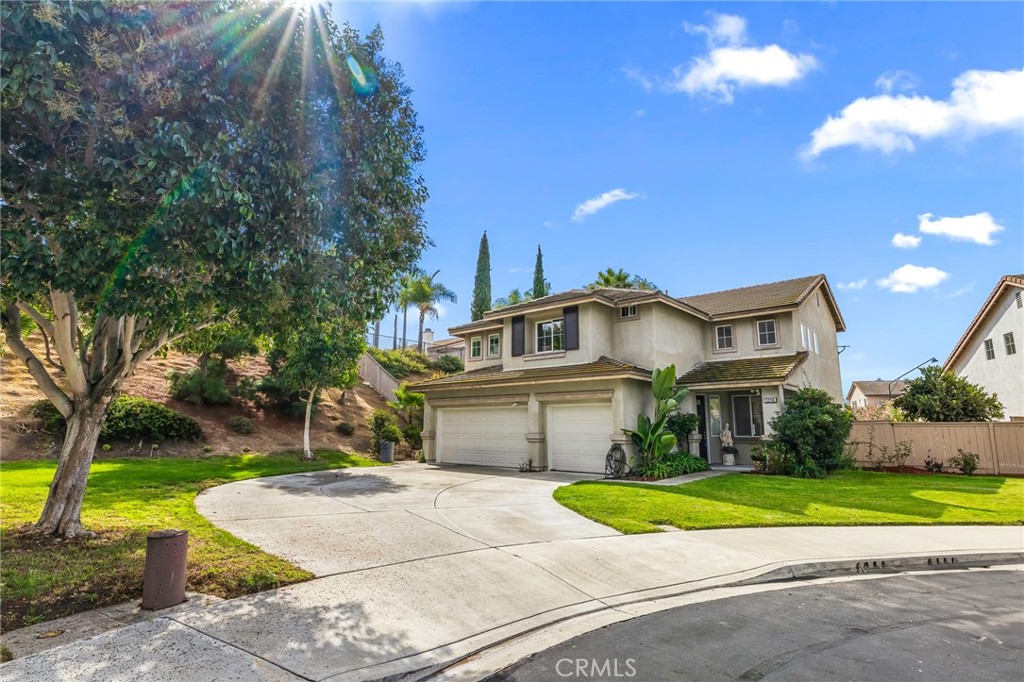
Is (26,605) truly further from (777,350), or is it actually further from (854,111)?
(777,350)

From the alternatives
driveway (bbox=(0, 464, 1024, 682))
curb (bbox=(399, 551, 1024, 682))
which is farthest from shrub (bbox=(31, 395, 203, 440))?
curb (bbox=(399, 551, 1024, 682))

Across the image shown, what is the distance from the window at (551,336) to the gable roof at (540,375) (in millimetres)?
931

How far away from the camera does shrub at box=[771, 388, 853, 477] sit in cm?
1603

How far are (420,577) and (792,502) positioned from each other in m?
9.30

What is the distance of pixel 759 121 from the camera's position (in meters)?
12.0

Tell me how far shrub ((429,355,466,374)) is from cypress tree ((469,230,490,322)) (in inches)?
314

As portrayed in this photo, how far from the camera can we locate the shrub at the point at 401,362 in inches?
1435

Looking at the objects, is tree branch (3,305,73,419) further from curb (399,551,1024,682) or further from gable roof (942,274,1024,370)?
gable roof (942,274,1024,370)

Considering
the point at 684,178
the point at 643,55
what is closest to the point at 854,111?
the point at 684,178

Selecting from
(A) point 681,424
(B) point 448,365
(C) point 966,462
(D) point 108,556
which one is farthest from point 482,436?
(B) point 448,365

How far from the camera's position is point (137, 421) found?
18.4 meters

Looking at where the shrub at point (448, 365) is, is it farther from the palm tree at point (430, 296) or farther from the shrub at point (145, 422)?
the shrub at point (145, 422)

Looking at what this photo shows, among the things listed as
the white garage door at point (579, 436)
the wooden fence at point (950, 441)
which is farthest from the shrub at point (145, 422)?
the wooden fence at point (950, 441)

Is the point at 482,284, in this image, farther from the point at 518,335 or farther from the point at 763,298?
the point at 763,298
